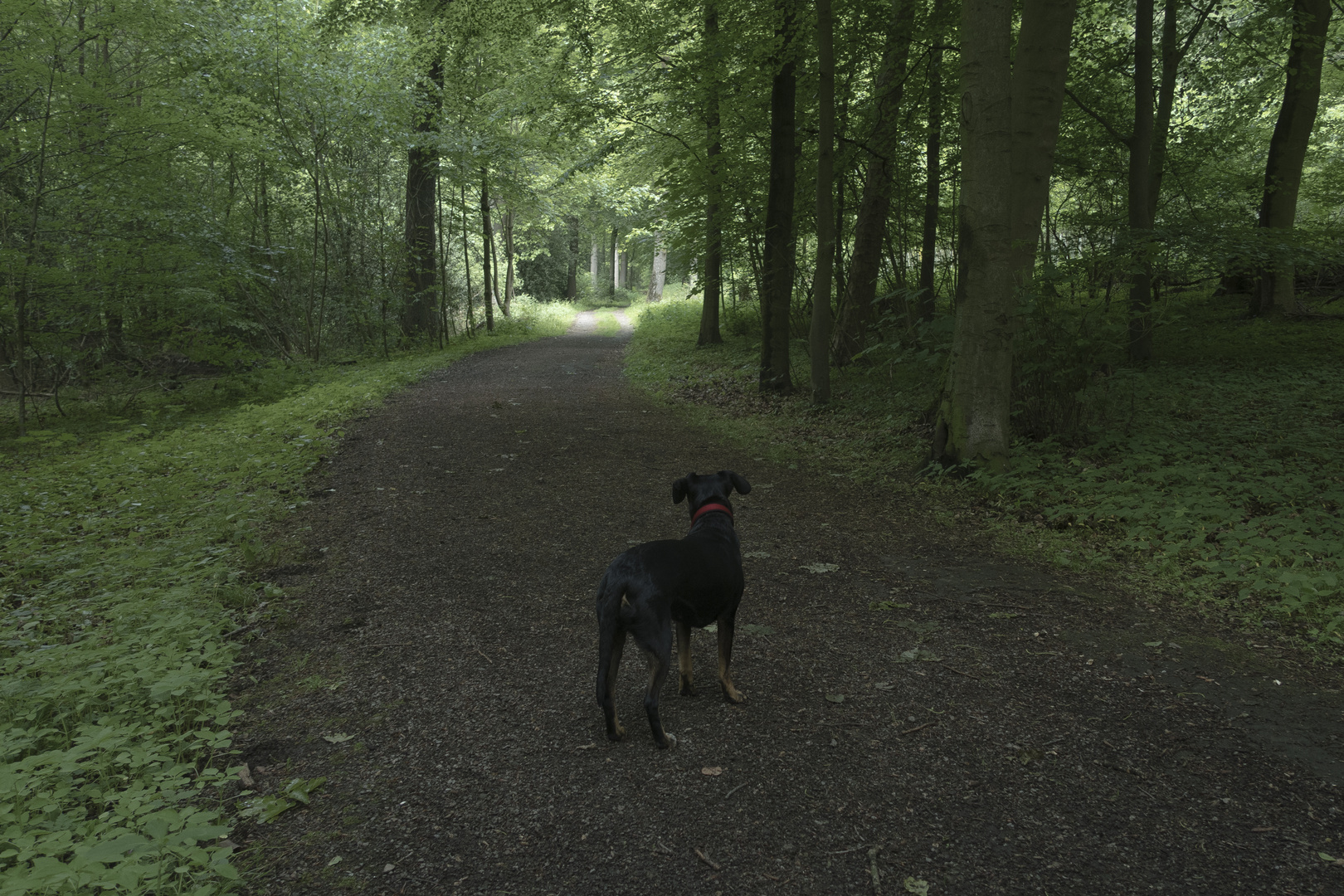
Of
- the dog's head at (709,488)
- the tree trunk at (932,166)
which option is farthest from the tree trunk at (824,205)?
the dog's head at (709,488)

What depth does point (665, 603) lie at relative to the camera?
2787mm

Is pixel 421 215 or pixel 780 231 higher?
pixel 421 215

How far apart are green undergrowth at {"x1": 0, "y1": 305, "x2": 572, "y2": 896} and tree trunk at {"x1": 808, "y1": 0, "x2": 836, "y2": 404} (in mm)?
6886

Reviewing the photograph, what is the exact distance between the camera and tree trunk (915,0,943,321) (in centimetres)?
1024

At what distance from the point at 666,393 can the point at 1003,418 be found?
280 inches

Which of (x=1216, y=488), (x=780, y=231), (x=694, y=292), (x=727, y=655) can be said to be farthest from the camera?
(x=694, y=292)

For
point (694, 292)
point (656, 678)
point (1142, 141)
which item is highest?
point (1142, 141)

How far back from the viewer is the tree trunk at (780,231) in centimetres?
1083

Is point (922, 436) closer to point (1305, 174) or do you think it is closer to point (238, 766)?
point (238, 766)

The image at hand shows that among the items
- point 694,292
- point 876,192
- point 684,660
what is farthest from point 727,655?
point 694,292

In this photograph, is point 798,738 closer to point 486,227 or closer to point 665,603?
point 665,603

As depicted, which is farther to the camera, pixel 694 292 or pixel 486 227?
pixel 486 227

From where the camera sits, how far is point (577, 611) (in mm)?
4324

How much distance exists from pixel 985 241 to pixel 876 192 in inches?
217
